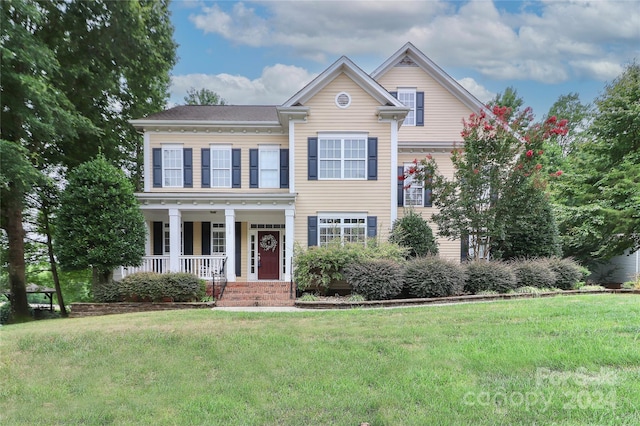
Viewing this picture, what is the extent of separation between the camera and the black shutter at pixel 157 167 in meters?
13.9

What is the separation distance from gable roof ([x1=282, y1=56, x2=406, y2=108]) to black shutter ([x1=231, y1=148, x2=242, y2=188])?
2.84 metres

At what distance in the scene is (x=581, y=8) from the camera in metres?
11.4

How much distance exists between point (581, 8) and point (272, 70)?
13668 millimetres

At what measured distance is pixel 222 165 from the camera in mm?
14062

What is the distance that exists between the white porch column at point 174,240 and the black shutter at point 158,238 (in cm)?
211

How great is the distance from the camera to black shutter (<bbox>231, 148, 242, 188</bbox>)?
14.0 meters

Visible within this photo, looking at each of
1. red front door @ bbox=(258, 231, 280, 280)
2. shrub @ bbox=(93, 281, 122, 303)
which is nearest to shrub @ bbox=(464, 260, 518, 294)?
red front door @ bbox=(258, 231, 280, 280)

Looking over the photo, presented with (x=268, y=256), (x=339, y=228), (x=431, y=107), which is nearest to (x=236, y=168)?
(x=268, y=256)

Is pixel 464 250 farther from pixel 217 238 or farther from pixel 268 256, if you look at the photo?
pixel 217 238

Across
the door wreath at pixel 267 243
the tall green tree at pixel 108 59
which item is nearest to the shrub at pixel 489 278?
the door wreath at pixel 267 243

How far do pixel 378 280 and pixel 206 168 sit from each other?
8.29 metres

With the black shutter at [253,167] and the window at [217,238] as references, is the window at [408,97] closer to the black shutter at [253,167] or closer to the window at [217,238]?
the black shutter at [253,167]

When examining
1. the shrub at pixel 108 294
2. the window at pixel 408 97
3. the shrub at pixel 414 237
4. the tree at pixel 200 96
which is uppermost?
the tree at pixel 200 96

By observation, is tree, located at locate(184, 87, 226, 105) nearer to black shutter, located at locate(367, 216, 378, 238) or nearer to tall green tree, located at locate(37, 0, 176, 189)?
tall green tree, located at locate(37, 0, 176, 189)
